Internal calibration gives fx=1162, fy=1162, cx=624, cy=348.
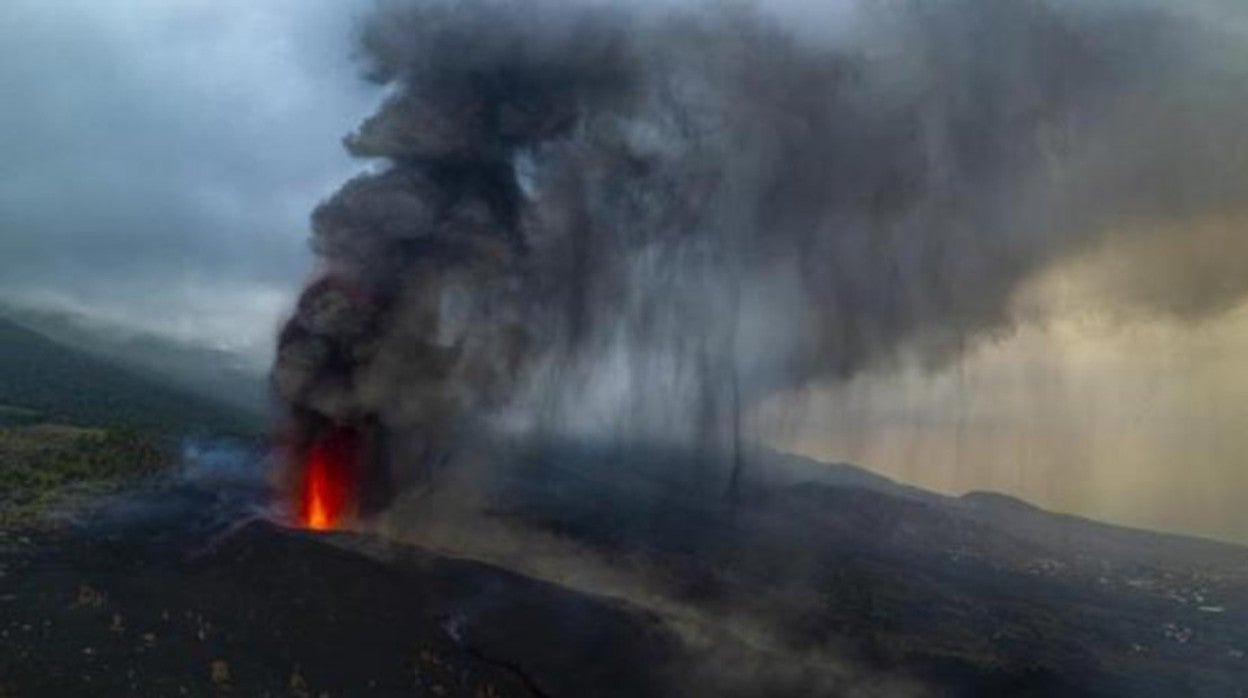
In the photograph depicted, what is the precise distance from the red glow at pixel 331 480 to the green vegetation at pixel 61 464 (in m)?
12.3

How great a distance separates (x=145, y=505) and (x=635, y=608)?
2854 cm

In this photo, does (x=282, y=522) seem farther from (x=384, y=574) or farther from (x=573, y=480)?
(x=573, y=480)

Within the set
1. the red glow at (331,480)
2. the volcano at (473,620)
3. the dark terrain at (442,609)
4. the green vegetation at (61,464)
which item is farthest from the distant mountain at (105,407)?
the red glow at (331,480)

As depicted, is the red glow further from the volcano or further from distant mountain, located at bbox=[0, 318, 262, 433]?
distant mountain, located at bbox=[0, 318, 262, 433]

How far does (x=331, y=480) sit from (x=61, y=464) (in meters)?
24.7

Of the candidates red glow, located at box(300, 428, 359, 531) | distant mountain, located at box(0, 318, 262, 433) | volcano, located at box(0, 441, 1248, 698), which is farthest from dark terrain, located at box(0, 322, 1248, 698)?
distant mountain, located at box(0, 318, 262, 433)

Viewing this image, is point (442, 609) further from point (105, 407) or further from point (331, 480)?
point (105, 407)

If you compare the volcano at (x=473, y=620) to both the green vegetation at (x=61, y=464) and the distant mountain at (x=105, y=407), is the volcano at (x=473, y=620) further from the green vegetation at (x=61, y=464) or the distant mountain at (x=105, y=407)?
the distant mountain at (x=105, y=407)

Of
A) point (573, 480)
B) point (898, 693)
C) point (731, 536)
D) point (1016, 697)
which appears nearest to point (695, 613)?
point (898, 693)

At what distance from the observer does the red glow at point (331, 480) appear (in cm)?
7281

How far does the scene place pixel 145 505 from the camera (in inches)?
2598

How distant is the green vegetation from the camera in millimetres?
66750

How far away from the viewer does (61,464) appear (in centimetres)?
8550

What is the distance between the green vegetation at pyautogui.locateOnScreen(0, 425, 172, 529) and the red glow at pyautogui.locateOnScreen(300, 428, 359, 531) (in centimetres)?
1232
